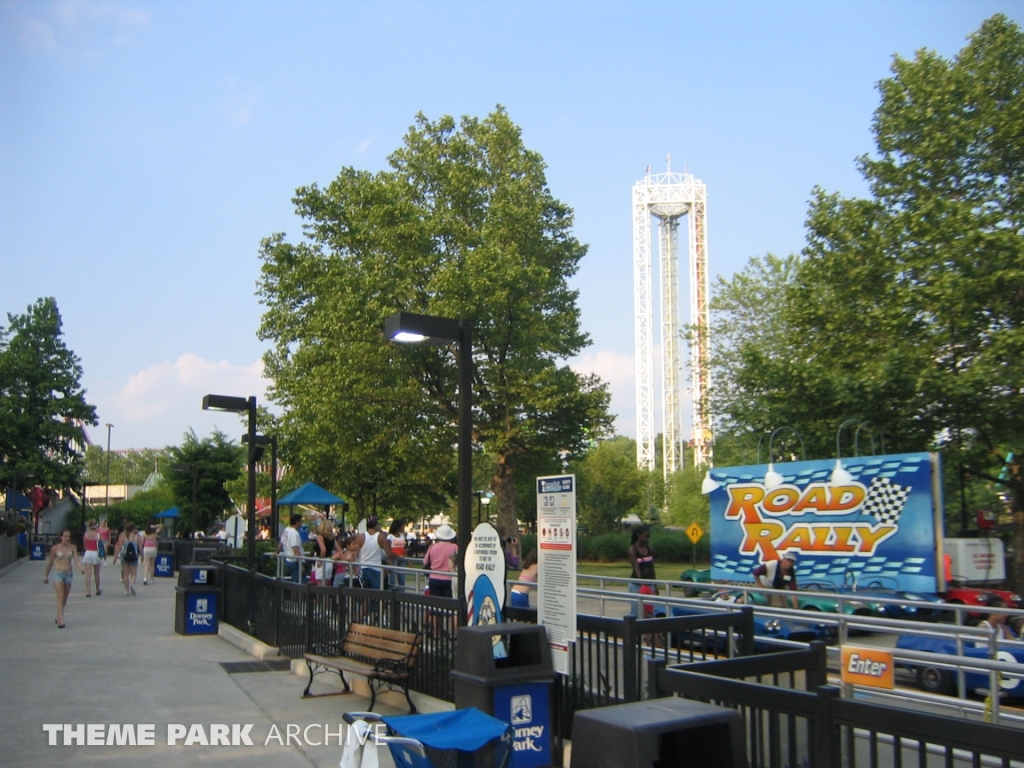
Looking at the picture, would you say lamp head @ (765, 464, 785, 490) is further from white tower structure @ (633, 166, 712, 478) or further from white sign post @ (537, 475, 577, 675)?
white tower structure @ (633, 166, 712, 478)

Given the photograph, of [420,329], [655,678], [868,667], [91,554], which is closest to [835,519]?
[868,667]

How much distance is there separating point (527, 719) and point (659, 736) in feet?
11.8

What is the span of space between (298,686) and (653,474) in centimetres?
7056

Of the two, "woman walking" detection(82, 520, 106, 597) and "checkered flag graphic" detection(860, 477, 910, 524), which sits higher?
"checkered flag graphic" detection(860, 477, 910, 524)

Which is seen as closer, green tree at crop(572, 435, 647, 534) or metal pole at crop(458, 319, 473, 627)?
metal pole at crop(458, 319, 473, 627)

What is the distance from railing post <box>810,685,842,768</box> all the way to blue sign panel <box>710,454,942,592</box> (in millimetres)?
18272

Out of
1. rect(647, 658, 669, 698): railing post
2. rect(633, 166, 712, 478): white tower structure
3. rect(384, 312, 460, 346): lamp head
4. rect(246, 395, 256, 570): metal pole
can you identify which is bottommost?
rect(647, 658, 669, 698): railing post

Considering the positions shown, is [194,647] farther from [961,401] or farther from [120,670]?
[961,401]

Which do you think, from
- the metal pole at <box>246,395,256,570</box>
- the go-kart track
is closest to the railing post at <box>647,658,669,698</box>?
the go-kart track

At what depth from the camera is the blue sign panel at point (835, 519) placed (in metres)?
20.7

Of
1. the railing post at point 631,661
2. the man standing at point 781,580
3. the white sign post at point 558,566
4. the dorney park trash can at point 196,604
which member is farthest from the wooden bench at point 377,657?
the man standing at point 781,580

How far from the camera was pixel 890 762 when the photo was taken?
600 centimetres

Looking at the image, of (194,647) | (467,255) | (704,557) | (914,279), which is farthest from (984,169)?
(704,557)

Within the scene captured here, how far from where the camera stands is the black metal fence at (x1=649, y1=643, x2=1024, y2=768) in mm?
3322
